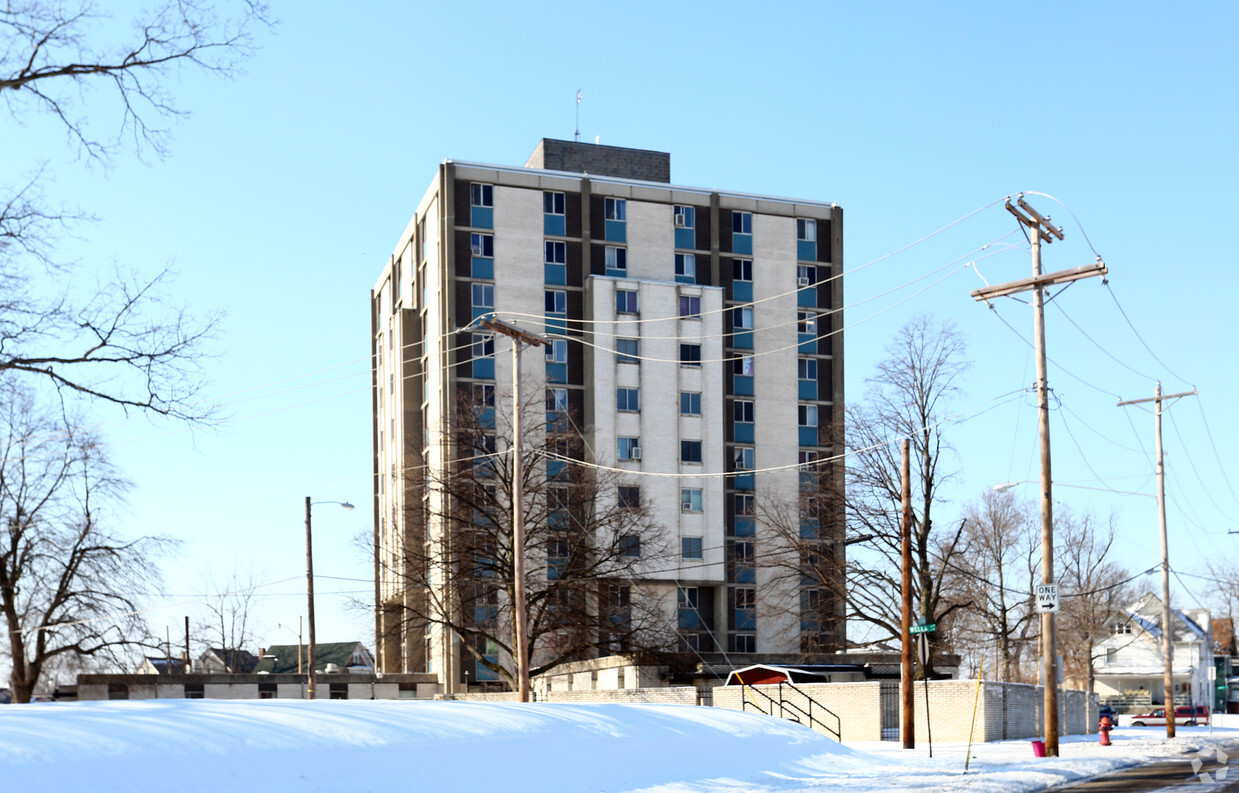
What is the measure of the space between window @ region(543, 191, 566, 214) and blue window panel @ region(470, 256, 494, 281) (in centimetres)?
482

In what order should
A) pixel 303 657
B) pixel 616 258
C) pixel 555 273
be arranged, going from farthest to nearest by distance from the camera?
pixel 303 657 < pixel 616 258 < pixel 555 273

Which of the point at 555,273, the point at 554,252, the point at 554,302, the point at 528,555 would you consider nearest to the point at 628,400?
the point at 554,302

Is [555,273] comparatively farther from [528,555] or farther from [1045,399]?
[1045,399]

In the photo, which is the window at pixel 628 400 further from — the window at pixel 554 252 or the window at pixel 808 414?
the window at pixel 808 414

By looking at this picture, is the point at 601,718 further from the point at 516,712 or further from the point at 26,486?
the point at 26,486

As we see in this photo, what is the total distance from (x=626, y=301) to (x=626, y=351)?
2.89 metres

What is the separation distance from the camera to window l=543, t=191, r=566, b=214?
74.4m

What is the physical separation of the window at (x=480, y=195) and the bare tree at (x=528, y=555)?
20.6 metres

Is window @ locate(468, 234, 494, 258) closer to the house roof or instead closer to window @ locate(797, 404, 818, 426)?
window @ locate(797, 404, 818, 426)

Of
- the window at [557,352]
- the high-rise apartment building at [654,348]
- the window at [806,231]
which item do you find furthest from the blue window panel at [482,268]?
the window at [806,231]

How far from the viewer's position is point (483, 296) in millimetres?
72438

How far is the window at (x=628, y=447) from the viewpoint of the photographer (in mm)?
72188

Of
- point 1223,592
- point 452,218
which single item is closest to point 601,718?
point 452,218

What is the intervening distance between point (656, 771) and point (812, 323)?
61.2 meters
